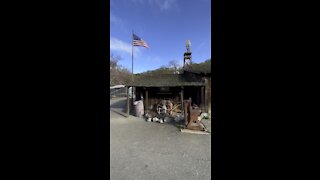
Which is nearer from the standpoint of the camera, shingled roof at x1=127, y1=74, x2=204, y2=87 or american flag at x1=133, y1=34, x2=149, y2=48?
shingled roof at x1=127, y1=74, x2=204, y2=87

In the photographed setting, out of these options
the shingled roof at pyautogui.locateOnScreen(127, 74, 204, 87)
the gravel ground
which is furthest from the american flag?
the gravel ground

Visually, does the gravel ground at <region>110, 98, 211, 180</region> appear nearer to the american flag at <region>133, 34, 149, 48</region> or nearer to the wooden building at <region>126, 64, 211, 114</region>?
the wooden building at <region>126, 64, 211, 114</region>

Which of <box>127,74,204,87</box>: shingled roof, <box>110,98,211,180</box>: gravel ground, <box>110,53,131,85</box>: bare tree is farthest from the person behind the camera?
<box>110,53,131,85</box>: bare tree

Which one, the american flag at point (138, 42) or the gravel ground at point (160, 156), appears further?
the american flag at point (138, 42)

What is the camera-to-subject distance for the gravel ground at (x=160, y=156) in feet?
13.3

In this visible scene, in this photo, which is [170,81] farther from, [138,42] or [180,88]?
[138,42]

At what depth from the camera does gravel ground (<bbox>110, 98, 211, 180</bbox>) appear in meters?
4.06

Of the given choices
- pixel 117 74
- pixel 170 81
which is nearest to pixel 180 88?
pixel 170 81

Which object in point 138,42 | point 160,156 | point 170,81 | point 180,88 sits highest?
point 138,42

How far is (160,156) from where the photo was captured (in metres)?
5.16

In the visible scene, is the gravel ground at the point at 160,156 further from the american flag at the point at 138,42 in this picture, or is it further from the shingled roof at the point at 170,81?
the american flag at the point at 138,42

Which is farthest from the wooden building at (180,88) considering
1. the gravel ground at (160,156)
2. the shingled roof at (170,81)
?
the gravel ground at (160,156)
